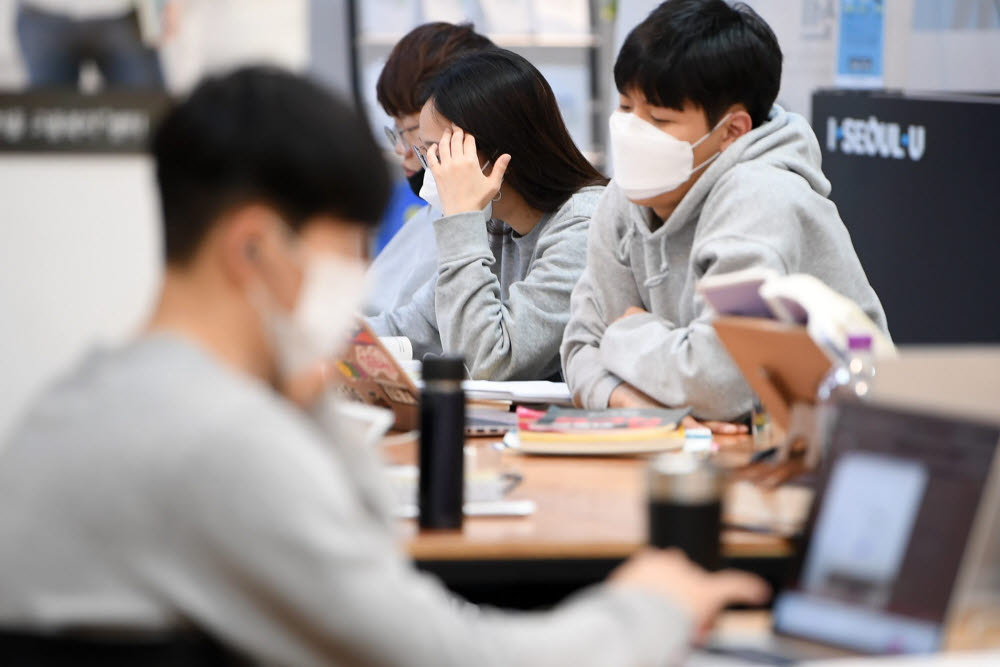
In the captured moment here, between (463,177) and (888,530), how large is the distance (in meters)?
1.79

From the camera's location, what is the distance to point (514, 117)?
3117 mm

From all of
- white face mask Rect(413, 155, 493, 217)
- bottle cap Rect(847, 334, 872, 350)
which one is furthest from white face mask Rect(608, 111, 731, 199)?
bottle cap Rect(847, 334, 872, 350)

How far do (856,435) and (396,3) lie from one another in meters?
6.38

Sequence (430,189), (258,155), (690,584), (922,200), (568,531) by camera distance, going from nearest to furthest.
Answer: (258,155) < (690,584) < (568,531) < (430,189) < (922,200)

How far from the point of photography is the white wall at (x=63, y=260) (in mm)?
1604

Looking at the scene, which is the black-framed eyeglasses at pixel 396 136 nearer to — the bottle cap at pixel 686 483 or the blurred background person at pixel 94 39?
the blurred background person at pixel 94 39

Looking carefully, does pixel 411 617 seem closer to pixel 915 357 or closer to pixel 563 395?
pixel 915 357

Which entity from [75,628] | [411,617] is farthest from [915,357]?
[75,628]

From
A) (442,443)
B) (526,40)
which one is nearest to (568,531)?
(442,443)

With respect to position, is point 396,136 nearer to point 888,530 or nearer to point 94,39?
point 94,39

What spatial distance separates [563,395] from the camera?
269 cm

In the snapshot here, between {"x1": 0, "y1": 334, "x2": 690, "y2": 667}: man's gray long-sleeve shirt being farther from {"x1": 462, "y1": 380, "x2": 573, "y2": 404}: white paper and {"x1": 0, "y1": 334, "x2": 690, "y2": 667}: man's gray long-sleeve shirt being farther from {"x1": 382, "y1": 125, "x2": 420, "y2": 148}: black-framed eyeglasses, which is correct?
{"x1": 382, "y1": 125, "x2": 420, "y2": 148}: black-framed eyeglasses

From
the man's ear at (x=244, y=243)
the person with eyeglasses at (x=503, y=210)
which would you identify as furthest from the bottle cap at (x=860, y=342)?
the person with eyeglasses at (x=503, y=210)

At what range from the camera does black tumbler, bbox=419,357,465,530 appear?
1.66m
